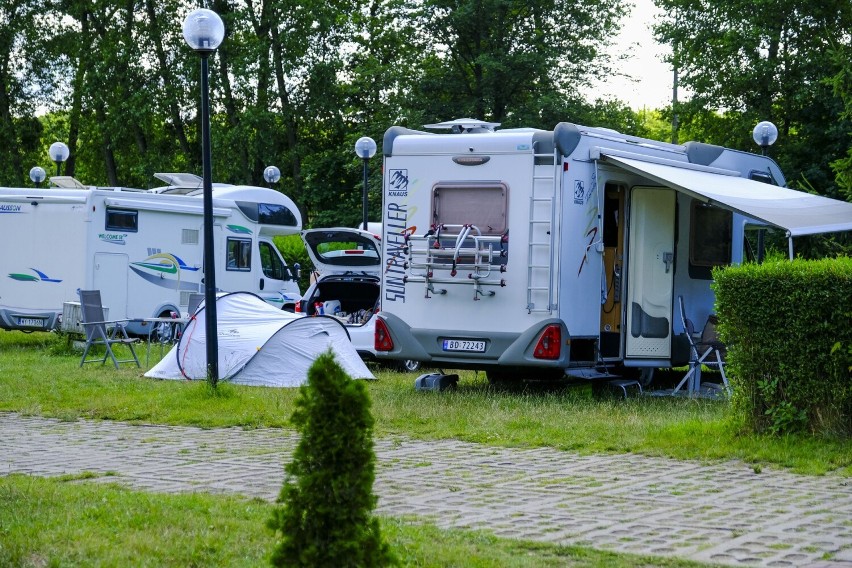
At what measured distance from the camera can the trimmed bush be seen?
3.93 m

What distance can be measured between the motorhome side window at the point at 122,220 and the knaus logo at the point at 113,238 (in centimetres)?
10

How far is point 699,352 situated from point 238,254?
10.4 metres

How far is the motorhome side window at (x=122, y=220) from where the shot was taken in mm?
19438

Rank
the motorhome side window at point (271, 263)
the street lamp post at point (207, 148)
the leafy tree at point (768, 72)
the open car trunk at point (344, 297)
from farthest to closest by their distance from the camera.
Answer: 1. the leafy tree at point (768, 72)
2. the motorhome side window at point (271, 263)
3. the open car trunk at point (344, 297)
4. the street lamp post at point (207, 148)

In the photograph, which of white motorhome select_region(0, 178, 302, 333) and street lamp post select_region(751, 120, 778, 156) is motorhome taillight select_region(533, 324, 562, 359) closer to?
street lamp post select_region(751, 120, 778, 156)

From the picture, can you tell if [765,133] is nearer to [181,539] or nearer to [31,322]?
[31,322]

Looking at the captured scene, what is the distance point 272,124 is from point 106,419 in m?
24.0

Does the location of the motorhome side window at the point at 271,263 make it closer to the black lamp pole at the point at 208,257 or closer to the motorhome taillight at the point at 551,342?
the black lamp pole at the point at 208,257

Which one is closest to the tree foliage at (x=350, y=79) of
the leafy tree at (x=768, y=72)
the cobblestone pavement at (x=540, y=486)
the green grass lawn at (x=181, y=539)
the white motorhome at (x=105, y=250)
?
the leafy tree at (x=768, y=72)

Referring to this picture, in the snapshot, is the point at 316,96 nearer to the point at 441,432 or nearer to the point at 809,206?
the point at 809,206

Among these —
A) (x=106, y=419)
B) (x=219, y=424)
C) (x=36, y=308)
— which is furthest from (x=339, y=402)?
(x=36, y=308)

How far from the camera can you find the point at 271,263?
22.1 m

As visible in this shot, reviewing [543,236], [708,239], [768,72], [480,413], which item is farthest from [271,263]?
[768,72]

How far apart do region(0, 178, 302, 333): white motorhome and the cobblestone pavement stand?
31.4 ft
